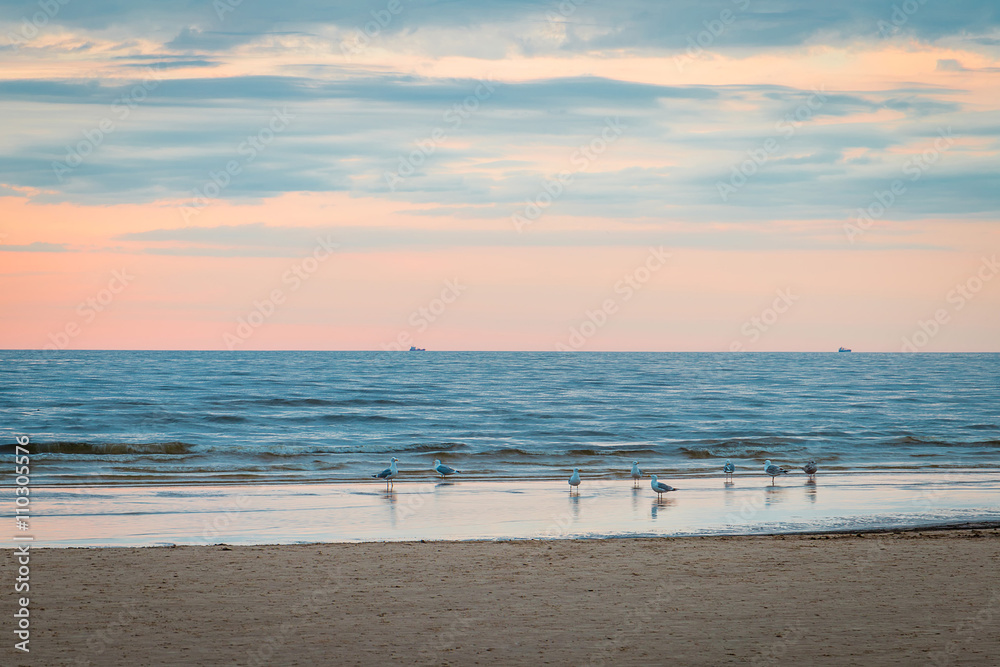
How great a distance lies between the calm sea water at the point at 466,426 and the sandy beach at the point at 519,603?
11.1 metres

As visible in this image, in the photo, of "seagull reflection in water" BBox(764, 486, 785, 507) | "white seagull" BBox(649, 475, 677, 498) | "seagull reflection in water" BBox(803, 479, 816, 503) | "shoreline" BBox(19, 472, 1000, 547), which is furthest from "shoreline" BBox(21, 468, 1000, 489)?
"white seagull" BBox(649, 475, 677, 498)

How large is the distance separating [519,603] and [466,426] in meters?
27.3

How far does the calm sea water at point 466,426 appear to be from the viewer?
2472 centimetres

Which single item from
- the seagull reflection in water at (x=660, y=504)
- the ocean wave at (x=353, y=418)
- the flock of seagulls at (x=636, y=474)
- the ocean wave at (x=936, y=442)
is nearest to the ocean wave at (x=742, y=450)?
the ocean wave at (x=936, y=442)

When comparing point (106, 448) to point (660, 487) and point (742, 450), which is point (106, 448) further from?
point (742, 450)

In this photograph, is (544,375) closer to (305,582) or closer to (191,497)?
(191,497)

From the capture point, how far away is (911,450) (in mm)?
29609

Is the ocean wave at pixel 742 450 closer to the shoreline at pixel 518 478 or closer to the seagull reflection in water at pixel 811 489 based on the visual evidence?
the shoreline at pixel 518 478

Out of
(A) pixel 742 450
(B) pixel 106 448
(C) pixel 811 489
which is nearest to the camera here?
(C) pixel 811 489

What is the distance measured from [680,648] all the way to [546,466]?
1760 cm

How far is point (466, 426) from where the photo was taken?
3594cm

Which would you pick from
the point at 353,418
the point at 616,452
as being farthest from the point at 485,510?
the point at 353,418

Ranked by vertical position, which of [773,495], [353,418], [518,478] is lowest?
[773,495]

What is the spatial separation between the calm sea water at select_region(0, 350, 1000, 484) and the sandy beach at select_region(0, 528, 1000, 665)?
11.1m
